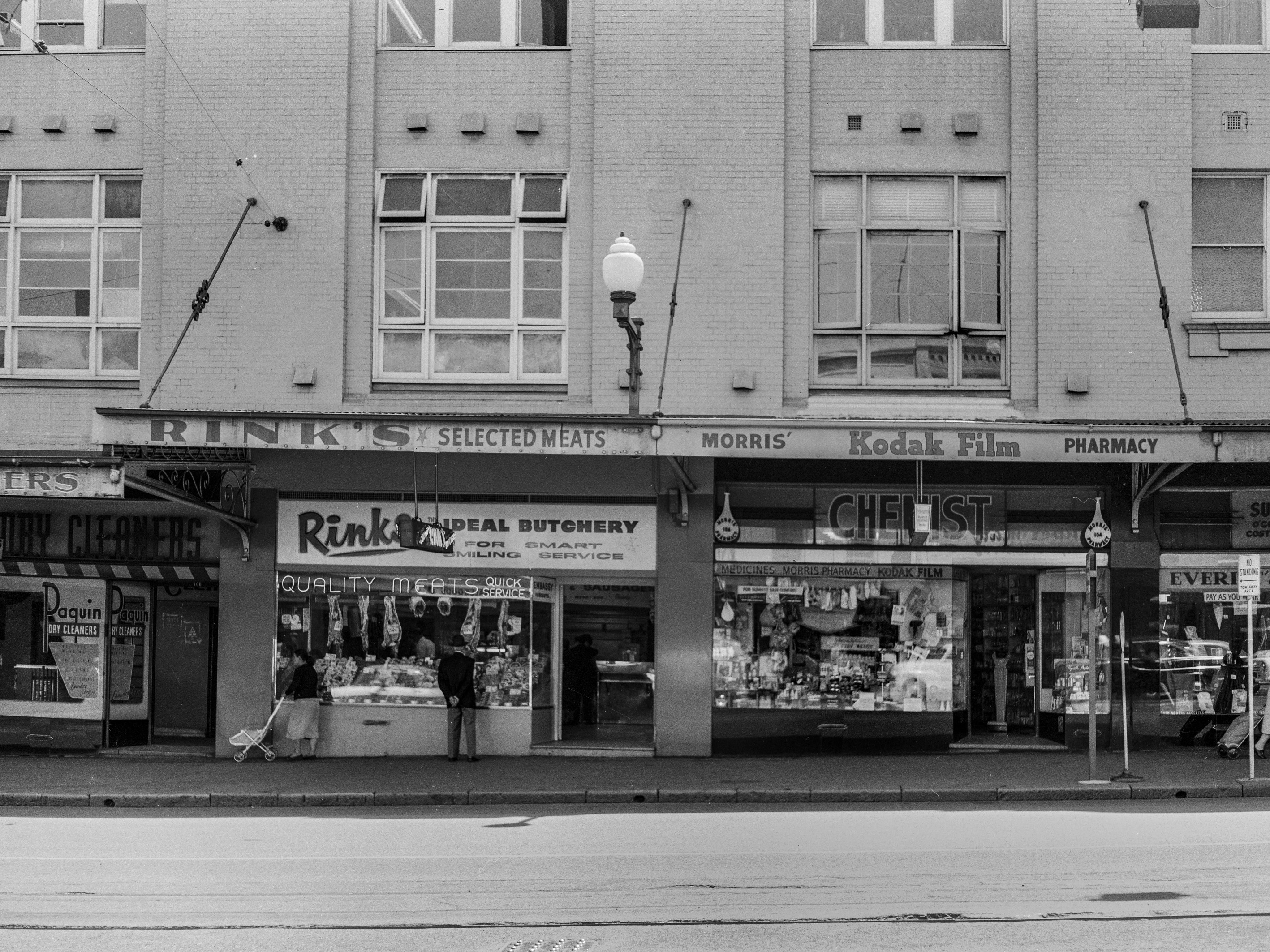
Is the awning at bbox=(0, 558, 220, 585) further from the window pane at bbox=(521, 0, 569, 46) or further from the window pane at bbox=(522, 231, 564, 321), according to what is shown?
the window pane at bbox=(521, 0, 569, 46)

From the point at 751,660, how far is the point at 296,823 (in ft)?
22.8

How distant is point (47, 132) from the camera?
63.2 feet

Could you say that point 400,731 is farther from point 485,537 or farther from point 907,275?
point 907,275

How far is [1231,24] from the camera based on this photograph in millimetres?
18859

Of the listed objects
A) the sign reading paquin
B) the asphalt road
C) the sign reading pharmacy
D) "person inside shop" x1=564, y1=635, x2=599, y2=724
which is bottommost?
the asphalt road

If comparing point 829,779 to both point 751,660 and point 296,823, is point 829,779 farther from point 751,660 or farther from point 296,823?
point 296,823

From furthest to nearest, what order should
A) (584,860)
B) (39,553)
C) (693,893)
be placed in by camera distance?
1. (39,553)
2. (584,860)
3. (693,893)

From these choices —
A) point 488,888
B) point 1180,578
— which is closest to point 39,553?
point 488,888

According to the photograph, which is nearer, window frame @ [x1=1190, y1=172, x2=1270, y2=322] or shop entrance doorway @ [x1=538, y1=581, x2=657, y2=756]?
window frame @ [x1=1190, y1=172, x2=1270, y2=322]

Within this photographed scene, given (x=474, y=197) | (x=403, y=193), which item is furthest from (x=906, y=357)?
(x=403, y=193)

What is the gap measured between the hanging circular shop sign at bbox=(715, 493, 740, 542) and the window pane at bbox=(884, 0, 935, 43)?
640 centimetres

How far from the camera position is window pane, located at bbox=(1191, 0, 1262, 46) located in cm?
1884

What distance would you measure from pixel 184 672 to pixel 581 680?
222 inches

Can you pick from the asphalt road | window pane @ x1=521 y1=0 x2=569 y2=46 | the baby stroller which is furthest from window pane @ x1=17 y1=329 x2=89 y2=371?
the baby stroller
